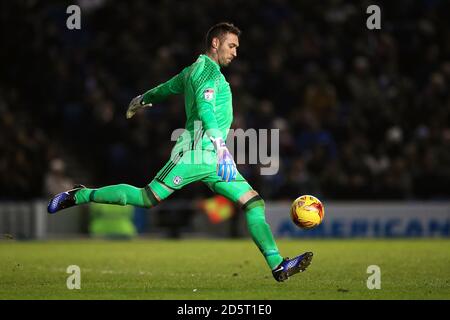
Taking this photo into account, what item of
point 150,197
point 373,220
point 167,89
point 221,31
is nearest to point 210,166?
point 150,197

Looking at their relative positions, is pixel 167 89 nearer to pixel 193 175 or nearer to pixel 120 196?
pixel 193 175

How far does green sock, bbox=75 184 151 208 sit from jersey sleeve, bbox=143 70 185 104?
1.13 metres

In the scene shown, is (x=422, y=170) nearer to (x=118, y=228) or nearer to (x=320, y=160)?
(x=320, y=160)

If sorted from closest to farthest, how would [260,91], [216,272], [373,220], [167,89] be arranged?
[167,89] → [216,272] → [373,220] → [260,91]

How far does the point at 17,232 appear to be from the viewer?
18.5 metres

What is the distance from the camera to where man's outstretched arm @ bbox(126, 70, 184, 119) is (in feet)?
31.3

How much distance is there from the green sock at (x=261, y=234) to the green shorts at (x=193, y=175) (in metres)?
0.18

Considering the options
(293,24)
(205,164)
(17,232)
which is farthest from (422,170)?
(205,164)

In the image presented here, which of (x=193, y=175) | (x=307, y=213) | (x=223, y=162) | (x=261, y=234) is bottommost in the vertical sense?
(x=261, y=234)

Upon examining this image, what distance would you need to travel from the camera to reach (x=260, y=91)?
20547mm

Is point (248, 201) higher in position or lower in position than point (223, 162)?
lower

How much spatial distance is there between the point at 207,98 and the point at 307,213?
1992 mm
